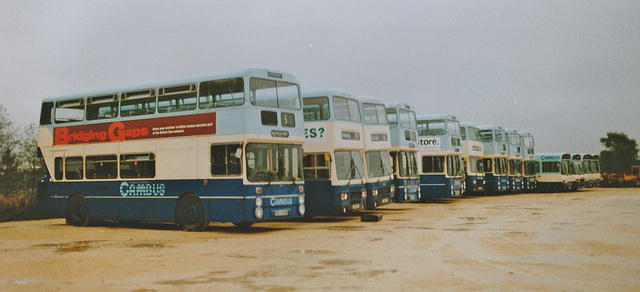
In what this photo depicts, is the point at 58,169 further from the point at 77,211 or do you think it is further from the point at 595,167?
the point at 595,167

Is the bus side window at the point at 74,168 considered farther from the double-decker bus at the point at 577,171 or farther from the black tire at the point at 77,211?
the double-decker bus at the point at 577,171

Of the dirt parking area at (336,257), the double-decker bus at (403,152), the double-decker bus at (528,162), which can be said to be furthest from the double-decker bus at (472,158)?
the dirt parking area at (336,257)

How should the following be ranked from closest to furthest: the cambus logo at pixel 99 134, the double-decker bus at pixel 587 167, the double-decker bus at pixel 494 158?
the cambus logo at pixel 99 134, the double-decker bus at pixel 494 158, the double-decker bus at pixel 587 167

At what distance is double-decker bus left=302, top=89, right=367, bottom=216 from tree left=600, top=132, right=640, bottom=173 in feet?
232

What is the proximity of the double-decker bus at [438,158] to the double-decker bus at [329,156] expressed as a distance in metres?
10.2

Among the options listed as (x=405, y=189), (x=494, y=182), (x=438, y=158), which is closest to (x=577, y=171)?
(x=494, y=182)

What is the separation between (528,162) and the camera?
4347 cm

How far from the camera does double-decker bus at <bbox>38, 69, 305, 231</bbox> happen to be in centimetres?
1525

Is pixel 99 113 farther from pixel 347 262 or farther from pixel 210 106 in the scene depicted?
pixel 347 262

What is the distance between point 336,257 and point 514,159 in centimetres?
3217

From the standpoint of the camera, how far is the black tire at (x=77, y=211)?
61.6 feet

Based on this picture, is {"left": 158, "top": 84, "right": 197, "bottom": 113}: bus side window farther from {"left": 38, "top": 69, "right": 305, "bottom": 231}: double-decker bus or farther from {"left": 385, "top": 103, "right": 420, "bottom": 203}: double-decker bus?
{"left": 385, "top": 103, "right": 420, "bottom": 203}: double-decker bus

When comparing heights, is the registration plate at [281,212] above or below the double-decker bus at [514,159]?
below

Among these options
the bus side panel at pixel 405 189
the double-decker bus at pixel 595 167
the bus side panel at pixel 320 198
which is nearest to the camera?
the bus side panel at pixel 320 198
